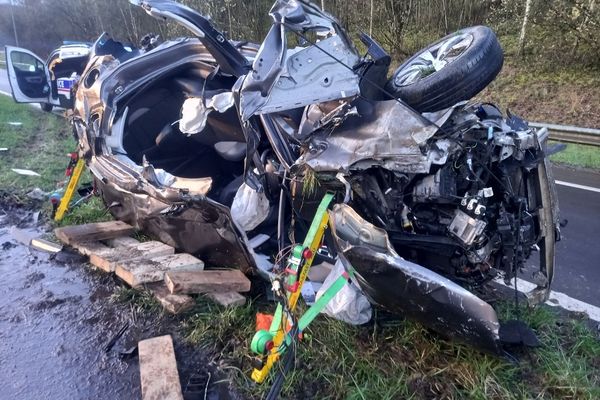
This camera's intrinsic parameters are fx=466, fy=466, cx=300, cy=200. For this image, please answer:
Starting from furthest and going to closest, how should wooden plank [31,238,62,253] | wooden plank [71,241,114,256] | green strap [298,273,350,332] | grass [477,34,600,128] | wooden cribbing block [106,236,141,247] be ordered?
grass [477,34,600,128], wooden plank [31,238,62,253], wooden cribbing block [106,236,141,247], wooden plank [71,241,114,256], green strap [298,273,350,332]

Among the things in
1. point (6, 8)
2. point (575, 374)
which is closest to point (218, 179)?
point (575, 374)

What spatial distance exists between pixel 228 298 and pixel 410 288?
1.27 m

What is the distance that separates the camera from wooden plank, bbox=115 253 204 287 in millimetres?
3074

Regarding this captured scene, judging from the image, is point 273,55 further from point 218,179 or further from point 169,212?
point 218,179

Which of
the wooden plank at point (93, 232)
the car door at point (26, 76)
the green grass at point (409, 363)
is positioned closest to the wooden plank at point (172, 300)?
the green grass at point (409, 363)

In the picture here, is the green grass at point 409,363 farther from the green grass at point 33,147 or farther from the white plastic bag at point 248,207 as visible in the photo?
the green grass at point 33,147

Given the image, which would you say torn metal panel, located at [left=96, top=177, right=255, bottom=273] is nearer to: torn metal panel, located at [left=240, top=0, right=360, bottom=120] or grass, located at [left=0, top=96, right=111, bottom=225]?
torn metal panel, located at [left=240, top=0, right=360, bottom=120]

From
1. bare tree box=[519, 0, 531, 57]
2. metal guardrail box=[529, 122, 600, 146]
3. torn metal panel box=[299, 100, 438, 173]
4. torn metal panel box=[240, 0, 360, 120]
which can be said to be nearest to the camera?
torn metal panel box=[299, 100, 438, 173]

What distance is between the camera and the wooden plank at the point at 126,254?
3.34 metres

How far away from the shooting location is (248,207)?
9.18ft

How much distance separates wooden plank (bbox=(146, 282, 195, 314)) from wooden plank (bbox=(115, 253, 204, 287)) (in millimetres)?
82

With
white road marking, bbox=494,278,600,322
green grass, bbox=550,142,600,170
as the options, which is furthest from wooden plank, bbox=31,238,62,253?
green grass, bbox=550,142,600,170

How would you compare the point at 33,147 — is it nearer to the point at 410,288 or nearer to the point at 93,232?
the point at 93,232

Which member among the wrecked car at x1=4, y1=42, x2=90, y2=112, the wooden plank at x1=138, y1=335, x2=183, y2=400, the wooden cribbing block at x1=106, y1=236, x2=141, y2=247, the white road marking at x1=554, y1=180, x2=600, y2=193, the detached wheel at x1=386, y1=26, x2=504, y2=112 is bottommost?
the white road marking at x1=554, y1=180, x2=600, y2=193
